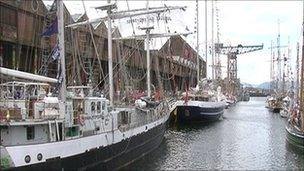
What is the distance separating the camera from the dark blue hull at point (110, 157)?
24513mm

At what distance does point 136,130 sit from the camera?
117ft

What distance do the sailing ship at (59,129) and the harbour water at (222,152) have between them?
140 inches

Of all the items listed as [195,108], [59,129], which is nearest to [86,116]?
[59,129]

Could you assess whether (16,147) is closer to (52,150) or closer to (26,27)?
(52,150)

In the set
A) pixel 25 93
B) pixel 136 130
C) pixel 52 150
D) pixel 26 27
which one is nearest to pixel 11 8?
pixel 26 27

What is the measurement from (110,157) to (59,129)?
5.57m

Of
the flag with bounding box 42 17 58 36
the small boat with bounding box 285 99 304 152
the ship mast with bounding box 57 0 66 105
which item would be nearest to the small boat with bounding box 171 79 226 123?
the small boat with bounding box 285 99 304 152

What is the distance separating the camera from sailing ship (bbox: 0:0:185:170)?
2302 cm

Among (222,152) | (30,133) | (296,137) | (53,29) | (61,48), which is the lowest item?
(222,152)

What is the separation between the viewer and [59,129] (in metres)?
25.4

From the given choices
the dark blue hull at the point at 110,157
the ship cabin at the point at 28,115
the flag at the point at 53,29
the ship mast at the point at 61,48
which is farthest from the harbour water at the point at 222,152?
the flag at the point at 53,29

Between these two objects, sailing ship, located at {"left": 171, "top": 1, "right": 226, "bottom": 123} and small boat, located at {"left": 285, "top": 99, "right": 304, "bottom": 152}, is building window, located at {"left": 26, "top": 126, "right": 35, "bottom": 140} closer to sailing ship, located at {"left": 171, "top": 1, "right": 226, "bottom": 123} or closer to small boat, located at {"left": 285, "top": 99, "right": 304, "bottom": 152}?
small boat, located at {"left": 285, "top": 99, "right": 304, "bottom": 152}

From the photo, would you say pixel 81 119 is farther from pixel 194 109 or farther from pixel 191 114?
pixel 191 114

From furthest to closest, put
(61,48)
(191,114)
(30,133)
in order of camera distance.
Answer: (191,114), (61,48), (30,133)
